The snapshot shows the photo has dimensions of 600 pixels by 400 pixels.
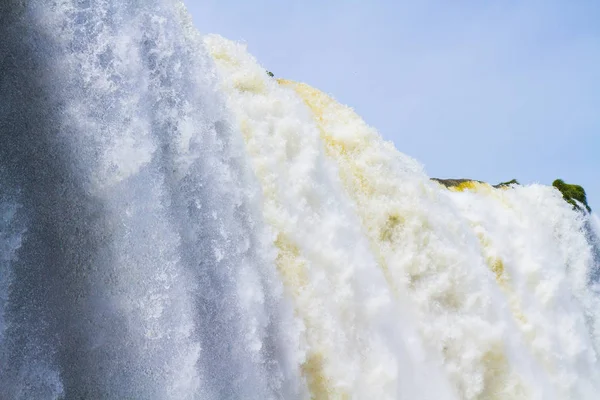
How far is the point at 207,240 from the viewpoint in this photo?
5.91m

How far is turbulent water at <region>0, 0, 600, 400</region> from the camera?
4.77m

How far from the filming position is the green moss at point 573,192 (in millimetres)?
14773

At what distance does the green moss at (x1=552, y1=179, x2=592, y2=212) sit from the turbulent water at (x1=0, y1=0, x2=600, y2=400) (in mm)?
5437

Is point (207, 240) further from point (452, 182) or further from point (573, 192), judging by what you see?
point (573, 192)

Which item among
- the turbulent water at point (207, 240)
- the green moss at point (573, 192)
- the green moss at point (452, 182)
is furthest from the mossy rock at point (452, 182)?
the turbulent water at point (207, 240)

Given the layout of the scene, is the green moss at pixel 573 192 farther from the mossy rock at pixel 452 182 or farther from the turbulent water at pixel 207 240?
the turbulent water at pixel 207 240

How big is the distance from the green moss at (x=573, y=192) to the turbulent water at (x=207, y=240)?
544cm

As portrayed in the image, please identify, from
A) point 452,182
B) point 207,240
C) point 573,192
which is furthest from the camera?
point 573,192

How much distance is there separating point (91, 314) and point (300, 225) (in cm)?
307

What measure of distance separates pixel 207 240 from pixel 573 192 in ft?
38.7

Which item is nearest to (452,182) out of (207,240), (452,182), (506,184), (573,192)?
(452,182)

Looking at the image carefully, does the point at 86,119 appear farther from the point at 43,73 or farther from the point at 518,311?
the point at 518,311

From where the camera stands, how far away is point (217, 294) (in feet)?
19.1

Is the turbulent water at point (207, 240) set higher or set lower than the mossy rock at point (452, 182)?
lower
